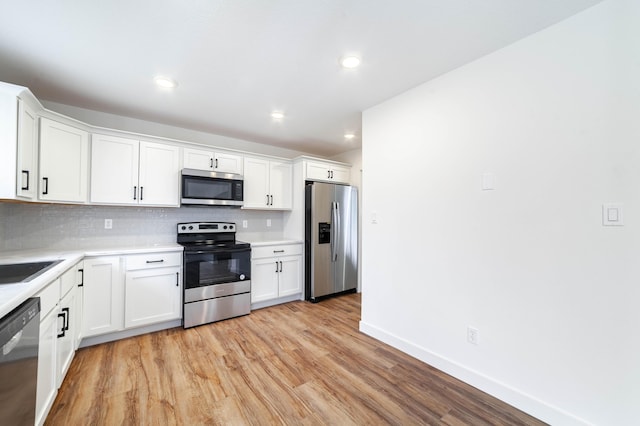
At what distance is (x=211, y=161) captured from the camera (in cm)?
336

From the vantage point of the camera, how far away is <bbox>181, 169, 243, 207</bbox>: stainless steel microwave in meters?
3.11

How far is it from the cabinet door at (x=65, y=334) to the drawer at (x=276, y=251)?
177cm

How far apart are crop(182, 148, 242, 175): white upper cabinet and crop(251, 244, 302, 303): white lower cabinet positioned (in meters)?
1.14

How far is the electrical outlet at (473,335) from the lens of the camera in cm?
194

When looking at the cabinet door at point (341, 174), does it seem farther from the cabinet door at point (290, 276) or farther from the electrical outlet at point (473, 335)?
the electrical outlet at point (473, 335)

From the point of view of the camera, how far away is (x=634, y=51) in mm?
1373

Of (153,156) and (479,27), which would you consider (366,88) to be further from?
(153,156)

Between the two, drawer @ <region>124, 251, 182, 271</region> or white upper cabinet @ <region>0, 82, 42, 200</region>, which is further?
drawer @ <region>124, 251, 182, 271</region>

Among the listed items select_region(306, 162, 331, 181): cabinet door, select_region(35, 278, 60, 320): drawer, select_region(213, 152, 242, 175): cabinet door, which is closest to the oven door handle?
select_region(213, 152, 242, 175): cabinet door

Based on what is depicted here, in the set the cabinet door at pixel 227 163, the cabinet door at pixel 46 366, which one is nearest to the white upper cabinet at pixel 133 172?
the cabinet door at pixel 227 163

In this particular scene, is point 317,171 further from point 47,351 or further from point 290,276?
point 47,351

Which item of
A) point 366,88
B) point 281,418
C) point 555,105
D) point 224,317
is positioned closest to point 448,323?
point 281,418

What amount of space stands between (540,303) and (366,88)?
→ 2129mm

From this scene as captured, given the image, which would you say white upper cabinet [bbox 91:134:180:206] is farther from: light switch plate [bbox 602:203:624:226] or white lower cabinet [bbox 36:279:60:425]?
light switch plate [bbox 602:203:624:226]
